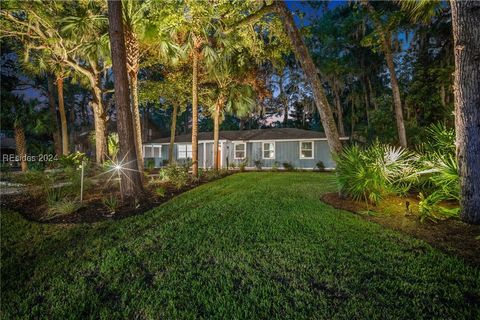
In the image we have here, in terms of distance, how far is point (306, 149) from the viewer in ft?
62.2

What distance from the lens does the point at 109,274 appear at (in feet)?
9.32

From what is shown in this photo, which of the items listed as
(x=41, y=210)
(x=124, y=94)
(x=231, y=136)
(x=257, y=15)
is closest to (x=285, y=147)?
(x=231, y=136)

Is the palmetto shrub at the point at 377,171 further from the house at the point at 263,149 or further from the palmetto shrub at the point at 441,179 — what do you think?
the house at the point at 263,149

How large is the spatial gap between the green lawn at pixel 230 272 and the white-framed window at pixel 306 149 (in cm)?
1476

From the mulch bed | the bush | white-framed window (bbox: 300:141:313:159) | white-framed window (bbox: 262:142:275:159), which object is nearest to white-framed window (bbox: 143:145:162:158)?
white-framed window (bbox: 262:142:275:159)

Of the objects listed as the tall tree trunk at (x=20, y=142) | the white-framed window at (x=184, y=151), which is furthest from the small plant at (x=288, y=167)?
the tall tree trunk at (x=20, y=142)

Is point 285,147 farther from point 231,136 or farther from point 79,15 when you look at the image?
point 79,15

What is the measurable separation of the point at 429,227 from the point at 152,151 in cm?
2253

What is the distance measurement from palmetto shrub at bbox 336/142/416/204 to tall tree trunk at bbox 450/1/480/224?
1035mm

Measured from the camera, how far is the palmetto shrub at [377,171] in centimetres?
518

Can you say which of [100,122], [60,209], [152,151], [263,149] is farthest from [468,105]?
[152,151]

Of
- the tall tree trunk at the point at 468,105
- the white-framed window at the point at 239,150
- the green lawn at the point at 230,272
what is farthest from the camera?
the white-framed window at the point at 239,150

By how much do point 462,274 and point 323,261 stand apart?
1442 millimetres

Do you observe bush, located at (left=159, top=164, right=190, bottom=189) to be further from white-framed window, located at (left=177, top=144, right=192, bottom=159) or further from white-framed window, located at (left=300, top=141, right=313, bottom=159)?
white-framed window, located at (left=300, top=141, right=313, bottom=159)
